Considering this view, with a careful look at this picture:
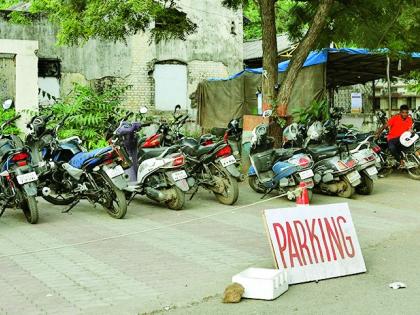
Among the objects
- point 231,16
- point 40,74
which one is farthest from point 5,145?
point 231,16

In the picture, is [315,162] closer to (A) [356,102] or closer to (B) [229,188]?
(B) [229,188]

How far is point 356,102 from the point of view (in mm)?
26016

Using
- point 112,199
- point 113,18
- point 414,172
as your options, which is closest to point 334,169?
point 112,199

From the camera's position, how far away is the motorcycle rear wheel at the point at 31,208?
8.30 metres

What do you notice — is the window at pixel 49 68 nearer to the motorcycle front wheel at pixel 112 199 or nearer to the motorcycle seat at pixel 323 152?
the motorcycle seat at pixel 323 152

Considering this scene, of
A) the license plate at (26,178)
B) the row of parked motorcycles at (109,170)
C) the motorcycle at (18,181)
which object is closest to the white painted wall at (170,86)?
the row of parked motorcycles at (109,170)

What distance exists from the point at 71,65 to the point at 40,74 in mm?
1123

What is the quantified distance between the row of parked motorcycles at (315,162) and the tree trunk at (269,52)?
4.62 feet

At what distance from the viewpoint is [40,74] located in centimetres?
2019

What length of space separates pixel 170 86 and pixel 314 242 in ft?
56.8

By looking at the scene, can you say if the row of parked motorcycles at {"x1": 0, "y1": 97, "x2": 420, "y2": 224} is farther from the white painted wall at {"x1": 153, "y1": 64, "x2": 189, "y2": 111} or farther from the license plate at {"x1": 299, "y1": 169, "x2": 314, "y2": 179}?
the white painted wall at {"x1": 153, "y1": 64, "x2": 189, "y2": 111}

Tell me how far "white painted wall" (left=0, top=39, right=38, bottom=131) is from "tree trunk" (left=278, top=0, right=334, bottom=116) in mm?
5880

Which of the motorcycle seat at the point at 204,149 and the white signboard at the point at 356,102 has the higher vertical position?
the white signboard at the point at 356,102

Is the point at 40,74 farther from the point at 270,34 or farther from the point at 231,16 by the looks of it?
the point at 270,34
